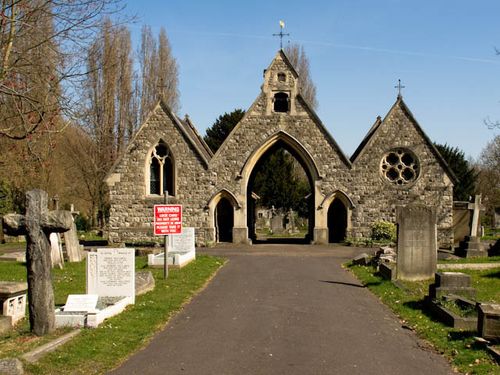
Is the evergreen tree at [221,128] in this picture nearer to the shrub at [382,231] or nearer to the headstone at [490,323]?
the shrub at [382,231]

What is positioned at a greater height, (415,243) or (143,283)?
(415,243)

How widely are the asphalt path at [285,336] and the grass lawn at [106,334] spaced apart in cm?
26

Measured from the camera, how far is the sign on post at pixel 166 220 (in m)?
16.6

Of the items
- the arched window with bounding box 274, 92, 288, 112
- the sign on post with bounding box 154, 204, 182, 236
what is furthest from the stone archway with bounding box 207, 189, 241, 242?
the sign on post with bounding box 154, 204, 182, 236

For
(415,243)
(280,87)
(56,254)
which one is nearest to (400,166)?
(280,87)

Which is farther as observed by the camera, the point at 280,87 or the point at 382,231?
the point at 280,87

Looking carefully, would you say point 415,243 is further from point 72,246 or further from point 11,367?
point 72,246

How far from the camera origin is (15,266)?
18.5 m

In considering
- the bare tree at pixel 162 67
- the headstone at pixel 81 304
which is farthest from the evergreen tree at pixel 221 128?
the headstone at pixel 81 304

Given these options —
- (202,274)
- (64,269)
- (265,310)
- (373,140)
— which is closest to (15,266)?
(64,269)

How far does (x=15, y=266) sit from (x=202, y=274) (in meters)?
6.14

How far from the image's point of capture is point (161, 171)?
29.5 m

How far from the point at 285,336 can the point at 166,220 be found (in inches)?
324

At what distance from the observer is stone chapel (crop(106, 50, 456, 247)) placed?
2903 centimetres
